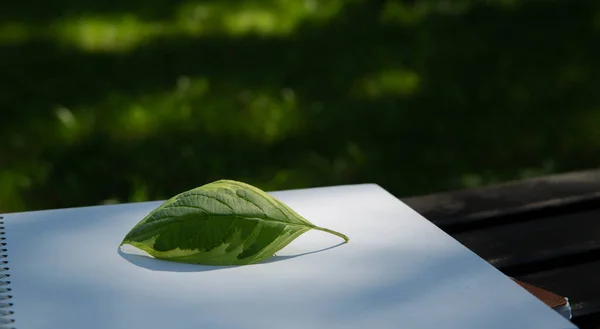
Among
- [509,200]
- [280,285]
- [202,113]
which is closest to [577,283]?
[509,200]

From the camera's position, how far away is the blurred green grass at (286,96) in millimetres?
2338

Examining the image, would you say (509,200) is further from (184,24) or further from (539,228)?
(184,24)

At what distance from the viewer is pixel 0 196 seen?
2.12 m

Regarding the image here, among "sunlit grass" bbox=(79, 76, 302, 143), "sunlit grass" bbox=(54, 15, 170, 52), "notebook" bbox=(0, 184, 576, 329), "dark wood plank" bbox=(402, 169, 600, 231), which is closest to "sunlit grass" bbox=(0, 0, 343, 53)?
"sunlit grass" bbox=(54, 15, 170, 52)

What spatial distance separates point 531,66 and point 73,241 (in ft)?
8.13

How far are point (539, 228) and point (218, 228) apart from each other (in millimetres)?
615

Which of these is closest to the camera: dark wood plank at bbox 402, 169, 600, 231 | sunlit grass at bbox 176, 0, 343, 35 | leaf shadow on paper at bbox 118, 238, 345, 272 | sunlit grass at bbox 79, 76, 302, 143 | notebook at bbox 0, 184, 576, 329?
notebook at bbox 0, 184, 576, 329

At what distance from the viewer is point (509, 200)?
1.49 m

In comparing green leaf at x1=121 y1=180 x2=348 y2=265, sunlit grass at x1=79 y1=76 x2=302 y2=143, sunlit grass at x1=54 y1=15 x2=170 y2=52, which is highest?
sunlit grass at x1=54 y1=15 x2=170 y2=52

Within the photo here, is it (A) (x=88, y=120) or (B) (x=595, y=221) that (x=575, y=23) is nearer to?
(A) (x=88, y=120)

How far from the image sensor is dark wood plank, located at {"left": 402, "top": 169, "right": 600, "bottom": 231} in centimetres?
140

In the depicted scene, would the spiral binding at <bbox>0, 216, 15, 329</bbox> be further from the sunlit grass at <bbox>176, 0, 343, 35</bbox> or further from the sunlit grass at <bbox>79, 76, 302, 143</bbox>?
the sunlit grass at <bbox>176, 0, 343, 35</bbox>

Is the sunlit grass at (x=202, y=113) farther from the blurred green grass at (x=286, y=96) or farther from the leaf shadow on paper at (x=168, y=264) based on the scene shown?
the leaf shadow on paper at (x=168, y=264)

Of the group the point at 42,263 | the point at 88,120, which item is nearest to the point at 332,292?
the point at 42,263
